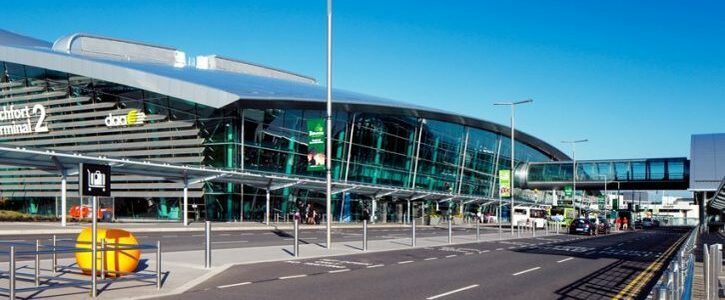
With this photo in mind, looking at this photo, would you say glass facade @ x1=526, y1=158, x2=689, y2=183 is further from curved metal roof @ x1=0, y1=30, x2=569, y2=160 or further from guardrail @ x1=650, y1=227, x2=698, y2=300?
guardrail @ x1=650, y1=227, x2=698, y2=300

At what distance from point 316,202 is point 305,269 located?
1606 inches

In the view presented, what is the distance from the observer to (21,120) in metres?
58.2

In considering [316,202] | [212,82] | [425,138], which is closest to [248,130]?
[212,82]

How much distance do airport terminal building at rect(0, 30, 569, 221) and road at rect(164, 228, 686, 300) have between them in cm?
2836

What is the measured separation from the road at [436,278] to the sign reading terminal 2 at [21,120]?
138 feet

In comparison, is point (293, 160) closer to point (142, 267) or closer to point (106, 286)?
point (142, 267)

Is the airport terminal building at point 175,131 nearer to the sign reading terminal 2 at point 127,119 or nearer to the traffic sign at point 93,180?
the sign reading terminal 2 at point 127,119

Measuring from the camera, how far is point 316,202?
58.7 m

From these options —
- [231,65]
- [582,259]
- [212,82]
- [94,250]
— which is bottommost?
[582,259]

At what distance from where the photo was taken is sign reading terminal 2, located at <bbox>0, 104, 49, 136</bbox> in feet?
187

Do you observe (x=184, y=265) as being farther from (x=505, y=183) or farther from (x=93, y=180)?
(x=505, y=183)

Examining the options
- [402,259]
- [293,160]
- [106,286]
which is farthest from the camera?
[293,160]

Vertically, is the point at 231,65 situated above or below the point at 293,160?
above

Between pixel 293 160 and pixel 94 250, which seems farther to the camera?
pixel 293 160
